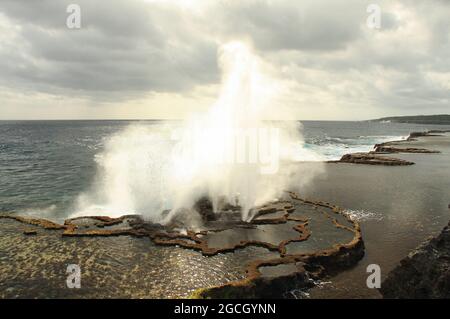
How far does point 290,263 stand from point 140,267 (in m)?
10.0

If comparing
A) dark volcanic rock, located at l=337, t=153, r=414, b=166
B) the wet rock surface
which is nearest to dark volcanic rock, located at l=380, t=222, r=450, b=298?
the wet rock surface

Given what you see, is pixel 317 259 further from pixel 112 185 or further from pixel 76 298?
pixel 112 185

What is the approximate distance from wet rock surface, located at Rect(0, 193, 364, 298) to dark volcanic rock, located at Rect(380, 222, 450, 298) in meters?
4.15

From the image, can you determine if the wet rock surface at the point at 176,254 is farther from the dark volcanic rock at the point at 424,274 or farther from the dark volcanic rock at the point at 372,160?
the dark volcanic rock at the point at 372,160

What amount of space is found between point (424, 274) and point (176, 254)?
1550 centimetres

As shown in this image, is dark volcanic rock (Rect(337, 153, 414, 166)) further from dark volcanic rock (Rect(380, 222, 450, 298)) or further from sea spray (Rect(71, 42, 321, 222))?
dark volcanic rock (Rect(380, 222, 450, 298))

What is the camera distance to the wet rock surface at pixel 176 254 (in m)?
18.5

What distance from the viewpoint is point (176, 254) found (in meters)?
23.1

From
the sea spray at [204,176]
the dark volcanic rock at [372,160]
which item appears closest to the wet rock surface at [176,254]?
the sea spray at [204,176]

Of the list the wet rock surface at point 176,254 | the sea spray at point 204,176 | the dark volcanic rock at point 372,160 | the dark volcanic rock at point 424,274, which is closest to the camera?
the dark volcanic rock at point 424,274

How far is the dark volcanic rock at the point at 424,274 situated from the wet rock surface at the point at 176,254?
13.6 feet

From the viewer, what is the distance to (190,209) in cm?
3228

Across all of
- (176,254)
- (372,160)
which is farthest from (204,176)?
(372,160)

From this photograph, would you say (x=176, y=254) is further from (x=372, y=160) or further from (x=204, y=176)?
(x=372, y=160)
